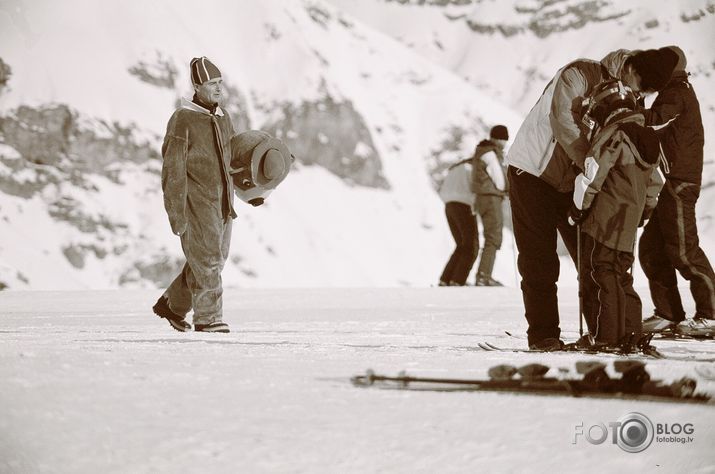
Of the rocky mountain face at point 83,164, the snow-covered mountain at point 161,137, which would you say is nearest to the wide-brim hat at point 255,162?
the snow-covered mountain at point 161,137

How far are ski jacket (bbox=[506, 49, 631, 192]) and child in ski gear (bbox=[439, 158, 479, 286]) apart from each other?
654cm

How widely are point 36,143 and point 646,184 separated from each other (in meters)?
42.5

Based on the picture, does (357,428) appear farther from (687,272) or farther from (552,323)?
(687,272)

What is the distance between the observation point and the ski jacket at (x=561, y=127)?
15.2ft

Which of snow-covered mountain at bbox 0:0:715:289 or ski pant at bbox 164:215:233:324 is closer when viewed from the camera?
ski pant at bbox 164:215:233:324

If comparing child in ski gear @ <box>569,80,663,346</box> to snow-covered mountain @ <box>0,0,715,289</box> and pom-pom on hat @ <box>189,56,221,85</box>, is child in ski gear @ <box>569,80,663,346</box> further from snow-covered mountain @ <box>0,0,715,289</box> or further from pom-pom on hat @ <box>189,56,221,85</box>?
snow-covered mountain @ <box>0,0,715,289</box>

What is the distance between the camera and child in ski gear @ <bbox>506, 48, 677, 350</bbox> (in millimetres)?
4676

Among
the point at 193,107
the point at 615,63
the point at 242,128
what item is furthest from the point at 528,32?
the point at 615,63

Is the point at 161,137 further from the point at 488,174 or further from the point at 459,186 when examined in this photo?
the point at 488,174

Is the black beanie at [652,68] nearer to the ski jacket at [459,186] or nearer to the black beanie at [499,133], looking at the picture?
the black beanie at [499,133]

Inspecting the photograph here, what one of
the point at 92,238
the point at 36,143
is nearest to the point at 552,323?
the point at 92,238

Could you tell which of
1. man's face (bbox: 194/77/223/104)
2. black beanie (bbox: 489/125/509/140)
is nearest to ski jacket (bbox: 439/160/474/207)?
black beanie (bbox: 489/125/509/140)

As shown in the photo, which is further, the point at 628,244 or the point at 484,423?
the point at 628,244

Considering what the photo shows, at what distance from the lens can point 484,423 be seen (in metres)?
2.84
